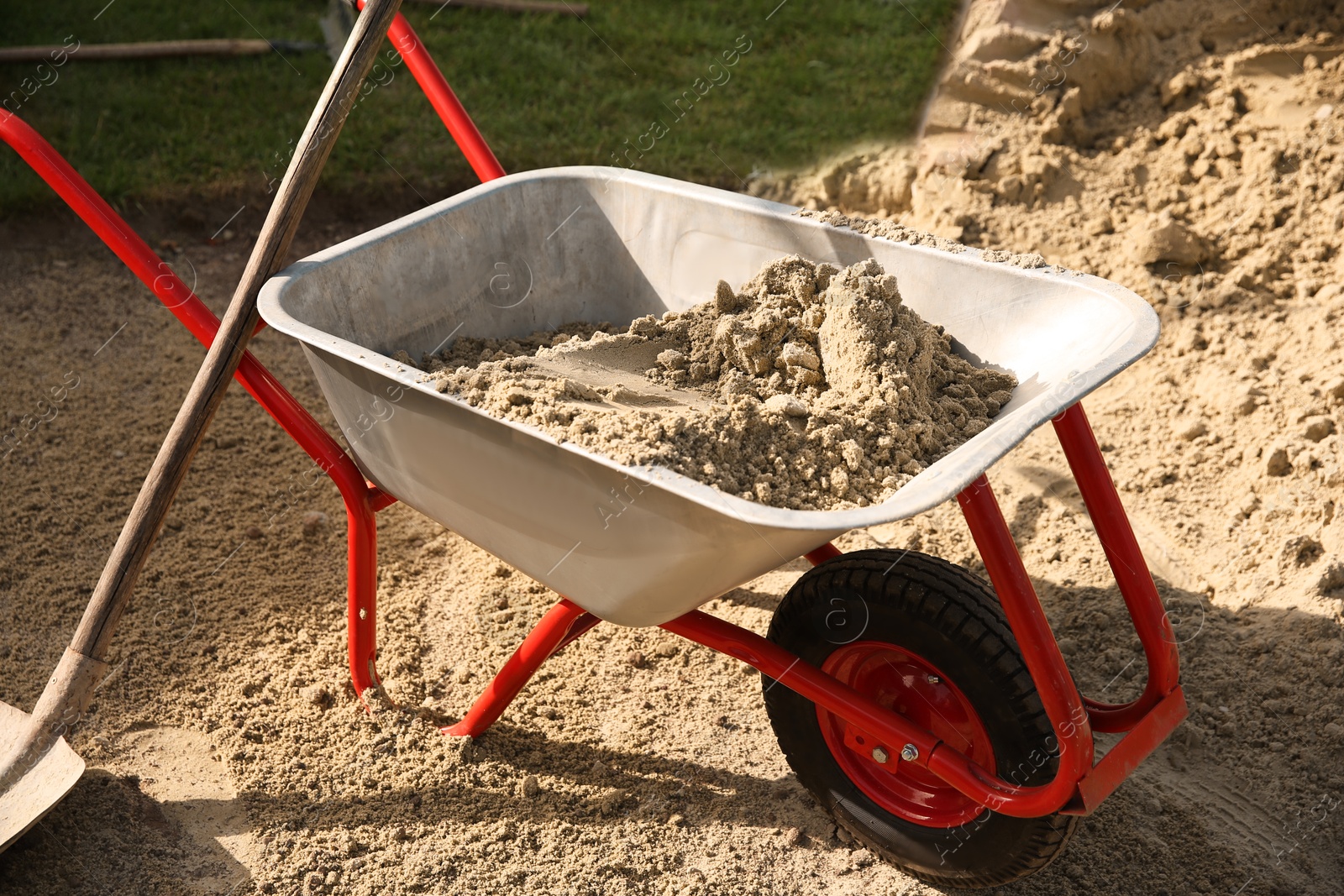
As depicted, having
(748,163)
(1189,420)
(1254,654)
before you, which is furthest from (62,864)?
(748,163)

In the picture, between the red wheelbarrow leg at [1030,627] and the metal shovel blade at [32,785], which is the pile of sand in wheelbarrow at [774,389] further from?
the metal shovel blade at [32,785]

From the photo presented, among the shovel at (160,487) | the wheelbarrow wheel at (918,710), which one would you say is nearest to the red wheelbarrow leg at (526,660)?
the wheelbarrow wheel at (918,710)

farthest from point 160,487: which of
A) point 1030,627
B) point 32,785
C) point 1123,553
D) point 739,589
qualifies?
point 1123,553

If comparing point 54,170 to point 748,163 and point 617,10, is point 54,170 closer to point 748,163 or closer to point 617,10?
point 748,163

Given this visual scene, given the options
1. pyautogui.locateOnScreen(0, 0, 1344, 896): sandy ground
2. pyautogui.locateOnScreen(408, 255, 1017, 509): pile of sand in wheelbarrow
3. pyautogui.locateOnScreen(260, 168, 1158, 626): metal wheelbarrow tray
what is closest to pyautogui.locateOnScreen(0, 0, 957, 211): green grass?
pyautogui.locateOnScreen(0, 0, 1344, 896): sandy ground

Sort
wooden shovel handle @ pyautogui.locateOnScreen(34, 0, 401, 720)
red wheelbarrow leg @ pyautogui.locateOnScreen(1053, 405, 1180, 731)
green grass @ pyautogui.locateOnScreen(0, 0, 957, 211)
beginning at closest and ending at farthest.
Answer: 1. red wheelbarrow leg @ pyautogui.locateOnScreen(1053, 405, 1180, 731)
2. wooden shovel handle @ pyautogui.locateOnScreen(34, 0, 401, 720)
3. green grass @ pyautogui.locateOnScreen(0, 0, 957, 211)

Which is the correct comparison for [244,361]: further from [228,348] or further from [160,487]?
[160,487]

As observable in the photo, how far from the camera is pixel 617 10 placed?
181 inches

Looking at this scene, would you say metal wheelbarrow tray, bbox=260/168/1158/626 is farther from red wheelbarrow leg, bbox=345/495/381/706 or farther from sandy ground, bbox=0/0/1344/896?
sandy ground, bbox=0/0/1344/896

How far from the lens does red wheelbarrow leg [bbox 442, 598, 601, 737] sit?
6.38 feet

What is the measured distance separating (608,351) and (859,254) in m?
0.51

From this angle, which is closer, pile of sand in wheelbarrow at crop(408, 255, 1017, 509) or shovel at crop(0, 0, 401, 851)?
pile of sand in wheelbarrow at crop(408, 255, 1017, 509)

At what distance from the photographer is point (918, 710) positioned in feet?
6.19

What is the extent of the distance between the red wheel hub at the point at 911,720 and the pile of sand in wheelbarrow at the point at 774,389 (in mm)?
398
